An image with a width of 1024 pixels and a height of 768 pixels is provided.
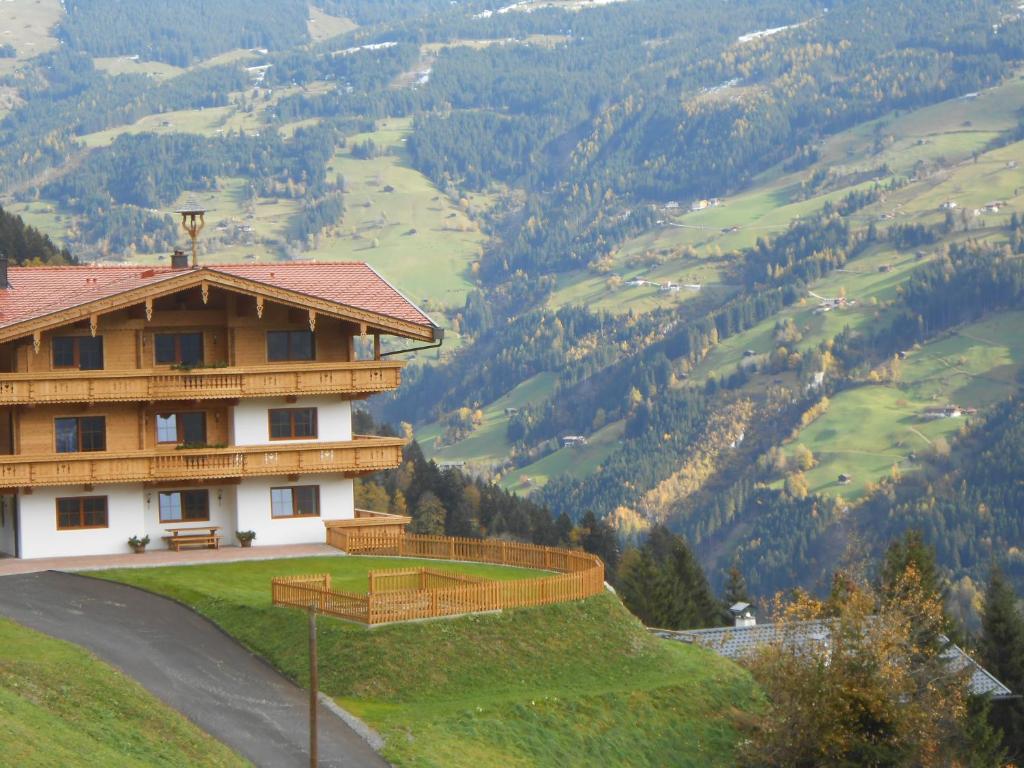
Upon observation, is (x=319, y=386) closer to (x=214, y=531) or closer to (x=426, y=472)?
(x=214, y=531)

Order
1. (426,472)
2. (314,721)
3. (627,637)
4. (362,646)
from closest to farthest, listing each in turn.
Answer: (314,721)
(362,646)
(627,637)
(426,472)

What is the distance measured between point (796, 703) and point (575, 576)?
25.9ft

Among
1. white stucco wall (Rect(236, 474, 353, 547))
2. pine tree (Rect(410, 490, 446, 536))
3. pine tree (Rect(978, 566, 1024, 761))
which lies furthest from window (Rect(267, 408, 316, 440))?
pine tree (Rect(410, 490, 446, 536))

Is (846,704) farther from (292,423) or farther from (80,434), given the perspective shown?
(80,434)

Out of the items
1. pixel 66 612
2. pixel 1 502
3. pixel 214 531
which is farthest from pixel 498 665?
pixel 1 502

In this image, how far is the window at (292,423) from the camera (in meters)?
69.9

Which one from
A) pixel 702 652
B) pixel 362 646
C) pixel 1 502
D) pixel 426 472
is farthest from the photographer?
pixel 426 472

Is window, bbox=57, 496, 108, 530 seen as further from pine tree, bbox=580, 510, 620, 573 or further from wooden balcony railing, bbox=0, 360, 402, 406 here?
pine tree, bbox=580, 510, 620, 573

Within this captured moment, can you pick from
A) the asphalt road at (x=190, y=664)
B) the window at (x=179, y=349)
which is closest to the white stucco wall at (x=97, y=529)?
the window at (x=179, y=349)

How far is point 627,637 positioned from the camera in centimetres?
5772

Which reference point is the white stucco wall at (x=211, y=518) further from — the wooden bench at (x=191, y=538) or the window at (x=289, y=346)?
the window at (x=289, y=346)

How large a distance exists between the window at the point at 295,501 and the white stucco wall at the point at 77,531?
4.98 metres

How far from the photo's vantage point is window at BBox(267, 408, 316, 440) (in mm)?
69938

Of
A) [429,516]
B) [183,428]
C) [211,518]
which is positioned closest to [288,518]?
[211,518]
